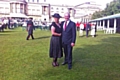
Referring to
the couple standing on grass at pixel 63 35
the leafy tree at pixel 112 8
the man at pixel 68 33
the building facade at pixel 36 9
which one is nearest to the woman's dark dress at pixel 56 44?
the couple standing on grass at pixel 63 35

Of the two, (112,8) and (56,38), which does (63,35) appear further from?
(112,8)

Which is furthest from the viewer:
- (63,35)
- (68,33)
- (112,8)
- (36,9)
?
(36,9)

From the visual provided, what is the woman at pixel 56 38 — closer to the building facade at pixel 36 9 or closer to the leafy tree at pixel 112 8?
the leafy tree at pixel 112 8

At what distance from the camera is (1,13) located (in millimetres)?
85750

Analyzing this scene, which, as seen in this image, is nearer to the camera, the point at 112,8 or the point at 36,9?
the point at 112,8

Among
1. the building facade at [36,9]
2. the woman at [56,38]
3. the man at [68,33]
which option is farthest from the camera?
the building facade at [36,9]

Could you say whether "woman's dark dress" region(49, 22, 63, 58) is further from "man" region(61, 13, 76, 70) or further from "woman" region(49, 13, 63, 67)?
"man" region(61, 13, 76, 70)

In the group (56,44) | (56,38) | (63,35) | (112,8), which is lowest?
(56,44)

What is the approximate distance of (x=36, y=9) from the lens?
316 ft

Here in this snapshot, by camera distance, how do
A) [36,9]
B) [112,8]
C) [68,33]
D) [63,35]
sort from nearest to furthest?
[68,33] → [63,35] → [112,8] → [36,9]

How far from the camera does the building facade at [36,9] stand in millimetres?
87750

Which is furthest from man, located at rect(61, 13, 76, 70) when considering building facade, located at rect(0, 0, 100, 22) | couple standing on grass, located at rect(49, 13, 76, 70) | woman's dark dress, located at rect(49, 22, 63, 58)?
building facade, located at rect(0, 0, 100, 22)

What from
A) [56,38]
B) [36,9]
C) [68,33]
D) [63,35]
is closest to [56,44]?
[56,38]

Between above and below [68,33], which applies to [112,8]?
above
